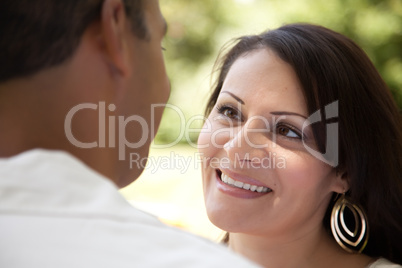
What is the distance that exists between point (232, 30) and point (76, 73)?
9.06m

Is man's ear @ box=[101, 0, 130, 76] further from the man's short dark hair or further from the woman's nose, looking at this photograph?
the woman's nose

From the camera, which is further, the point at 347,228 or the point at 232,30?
the point at 232,30

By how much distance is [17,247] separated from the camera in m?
0.98

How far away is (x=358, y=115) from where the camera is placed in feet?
7.55

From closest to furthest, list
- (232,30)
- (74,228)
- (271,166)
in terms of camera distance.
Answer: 1. (74,228)
2. (271,166)
3. (232,30)

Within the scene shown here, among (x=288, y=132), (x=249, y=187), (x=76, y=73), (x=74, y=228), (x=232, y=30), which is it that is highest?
(x=76, y=73)

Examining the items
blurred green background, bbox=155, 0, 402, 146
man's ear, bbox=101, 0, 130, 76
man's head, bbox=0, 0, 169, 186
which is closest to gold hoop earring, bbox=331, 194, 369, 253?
man's head, bbox=0, 0, 169, 186

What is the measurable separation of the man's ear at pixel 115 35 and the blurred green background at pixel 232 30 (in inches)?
160

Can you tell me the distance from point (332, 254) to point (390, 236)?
28cm

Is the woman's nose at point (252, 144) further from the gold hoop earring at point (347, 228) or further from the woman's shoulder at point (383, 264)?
the woman's shoulder at point (383, 264)

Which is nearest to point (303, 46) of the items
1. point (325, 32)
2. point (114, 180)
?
point (325, 32)

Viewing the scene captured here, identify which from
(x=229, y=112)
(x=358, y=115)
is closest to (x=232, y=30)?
(x=229, y=112)

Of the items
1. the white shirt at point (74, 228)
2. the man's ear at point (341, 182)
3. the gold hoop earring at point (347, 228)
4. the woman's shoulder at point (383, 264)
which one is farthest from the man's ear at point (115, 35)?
the woman's shoulder at point (383, 264)

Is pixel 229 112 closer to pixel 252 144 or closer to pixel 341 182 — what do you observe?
pixel 252 144
